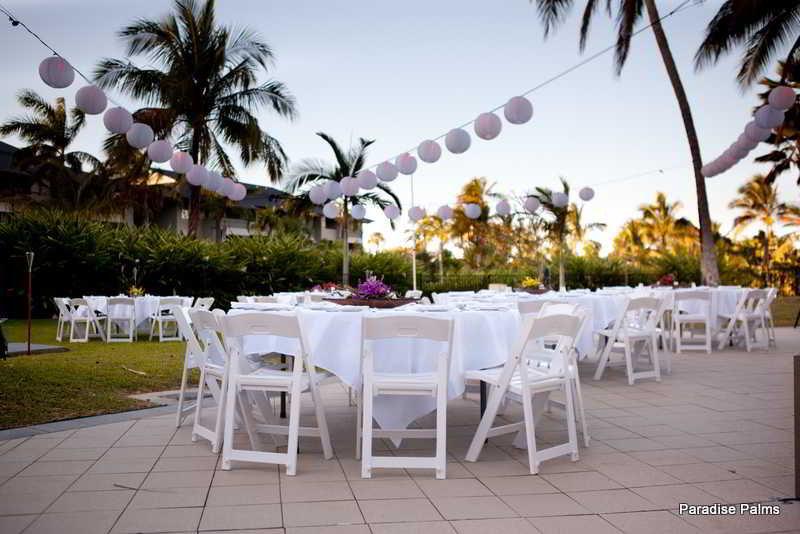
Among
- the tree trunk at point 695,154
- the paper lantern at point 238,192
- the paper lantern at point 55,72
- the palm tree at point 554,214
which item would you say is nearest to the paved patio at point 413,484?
the paper lantern at point 55,72

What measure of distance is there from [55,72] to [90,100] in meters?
0.56

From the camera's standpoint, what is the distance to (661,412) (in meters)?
5.06

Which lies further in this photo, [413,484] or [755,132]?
[755,132]

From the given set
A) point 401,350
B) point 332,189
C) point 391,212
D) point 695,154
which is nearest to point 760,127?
point 695,154

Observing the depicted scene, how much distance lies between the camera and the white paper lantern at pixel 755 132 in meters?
9.70

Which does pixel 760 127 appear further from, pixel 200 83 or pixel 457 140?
pixel 200 83

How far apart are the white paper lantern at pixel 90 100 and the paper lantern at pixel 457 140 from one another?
426 centimetres

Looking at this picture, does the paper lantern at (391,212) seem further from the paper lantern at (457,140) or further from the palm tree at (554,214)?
the palm tree at (554,214)

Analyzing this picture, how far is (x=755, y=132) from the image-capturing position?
9.77 meters

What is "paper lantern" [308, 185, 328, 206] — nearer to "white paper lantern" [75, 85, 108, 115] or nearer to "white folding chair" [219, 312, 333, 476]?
"white paper lantern" [75, 85, 108, 115]

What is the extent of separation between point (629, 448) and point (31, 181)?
2788 centimetres

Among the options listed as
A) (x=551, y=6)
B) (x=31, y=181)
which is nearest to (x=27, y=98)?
(x=31, y=181)

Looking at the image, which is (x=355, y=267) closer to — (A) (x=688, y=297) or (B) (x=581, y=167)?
(B) (x=581, y=167)

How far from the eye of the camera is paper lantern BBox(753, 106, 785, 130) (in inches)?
355
